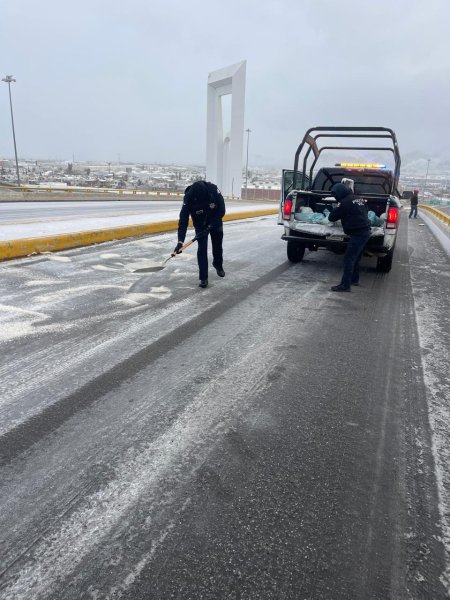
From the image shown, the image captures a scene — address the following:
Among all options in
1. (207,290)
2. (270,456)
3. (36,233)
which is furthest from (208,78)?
(270,456)

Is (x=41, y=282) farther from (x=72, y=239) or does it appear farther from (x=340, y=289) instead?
(x=340, y=289)

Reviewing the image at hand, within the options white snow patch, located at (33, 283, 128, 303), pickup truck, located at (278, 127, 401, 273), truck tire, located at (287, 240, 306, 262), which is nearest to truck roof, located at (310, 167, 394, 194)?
pickup truck, located at (278, 127, 401, 273)

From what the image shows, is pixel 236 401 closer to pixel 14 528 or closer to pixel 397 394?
pixel 397 394

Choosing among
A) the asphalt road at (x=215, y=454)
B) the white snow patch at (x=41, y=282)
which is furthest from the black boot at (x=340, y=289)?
the white snow patch at (x=41, y=282)

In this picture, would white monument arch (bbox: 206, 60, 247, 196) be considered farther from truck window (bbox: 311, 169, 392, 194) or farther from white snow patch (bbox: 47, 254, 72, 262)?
white snow patch (bbox: 47, 254, 72, 262)

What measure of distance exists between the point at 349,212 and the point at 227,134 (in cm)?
4646

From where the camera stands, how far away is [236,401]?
2994 mm

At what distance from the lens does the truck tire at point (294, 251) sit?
7992 mm

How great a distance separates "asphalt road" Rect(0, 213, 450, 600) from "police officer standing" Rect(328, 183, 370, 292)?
117 cm

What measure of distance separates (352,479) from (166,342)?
221cm

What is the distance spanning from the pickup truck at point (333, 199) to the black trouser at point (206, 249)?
4.96 feet

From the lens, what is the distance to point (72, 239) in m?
8.82

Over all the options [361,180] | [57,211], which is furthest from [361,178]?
[57,211]

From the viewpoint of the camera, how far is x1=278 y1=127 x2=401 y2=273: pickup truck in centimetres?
688
